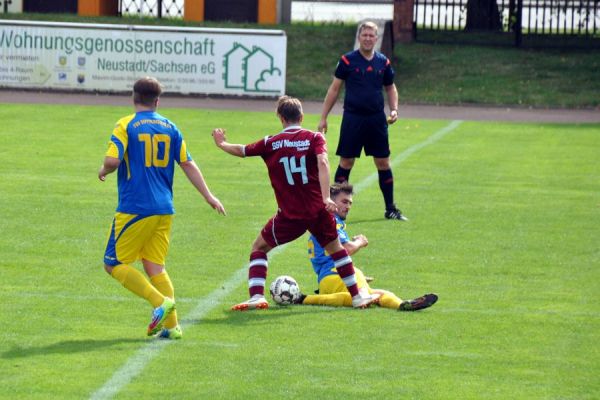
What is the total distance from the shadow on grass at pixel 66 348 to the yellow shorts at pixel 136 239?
1.73ft

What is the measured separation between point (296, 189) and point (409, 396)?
2.54 metres

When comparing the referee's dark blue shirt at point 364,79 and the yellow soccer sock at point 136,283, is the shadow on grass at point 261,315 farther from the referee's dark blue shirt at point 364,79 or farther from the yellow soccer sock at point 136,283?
the referee's dark blue shirt at point 364,79

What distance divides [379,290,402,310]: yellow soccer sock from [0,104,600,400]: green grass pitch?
17 cm

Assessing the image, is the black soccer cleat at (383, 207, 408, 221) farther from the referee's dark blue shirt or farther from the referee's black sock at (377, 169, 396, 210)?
the referee's dark blue shirt

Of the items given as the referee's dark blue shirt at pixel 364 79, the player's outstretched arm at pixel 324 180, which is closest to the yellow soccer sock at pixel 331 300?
the player's outstretched arm at pixel 324 180

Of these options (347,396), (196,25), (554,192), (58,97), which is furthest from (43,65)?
(347,396)

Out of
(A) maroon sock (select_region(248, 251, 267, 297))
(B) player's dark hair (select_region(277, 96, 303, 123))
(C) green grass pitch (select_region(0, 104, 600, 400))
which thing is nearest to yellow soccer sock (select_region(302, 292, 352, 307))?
(C) green grass pitch (select_region(0, 104, 600, 400))

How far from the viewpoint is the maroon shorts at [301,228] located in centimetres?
932

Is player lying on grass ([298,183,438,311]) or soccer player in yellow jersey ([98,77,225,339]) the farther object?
player lying on grass ([298,183,438,311])

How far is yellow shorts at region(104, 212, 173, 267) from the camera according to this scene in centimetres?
839

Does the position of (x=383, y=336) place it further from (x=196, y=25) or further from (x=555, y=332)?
(x=196, y=25)

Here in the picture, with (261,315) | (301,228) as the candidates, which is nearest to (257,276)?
(261,315)

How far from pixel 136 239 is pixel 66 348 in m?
0.86

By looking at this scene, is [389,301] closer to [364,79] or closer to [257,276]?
[257,276]
